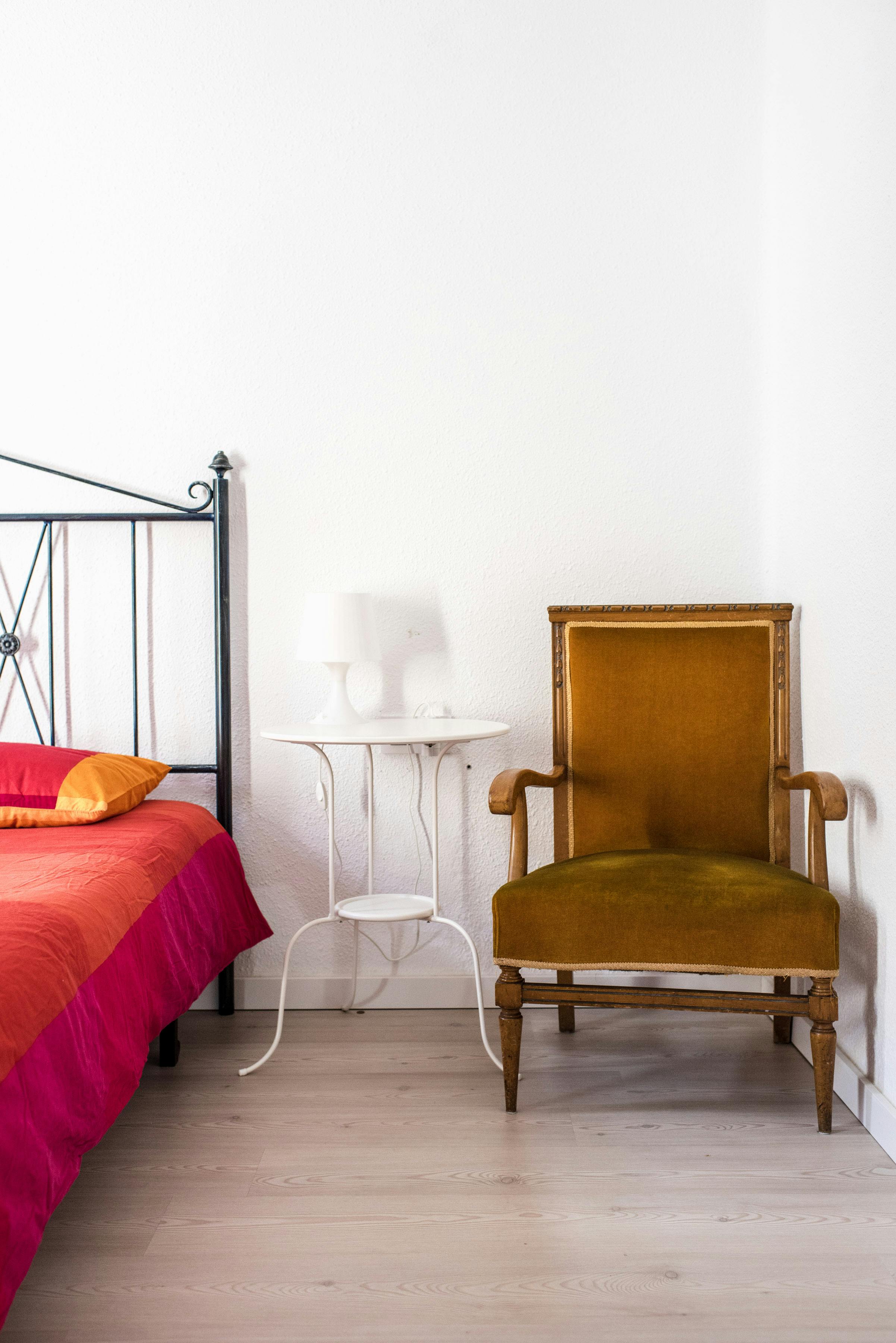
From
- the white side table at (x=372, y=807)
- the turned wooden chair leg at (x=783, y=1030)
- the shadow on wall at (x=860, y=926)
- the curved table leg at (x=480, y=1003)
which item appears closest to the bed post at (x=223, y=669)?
the white side table at (x=372, y=807)

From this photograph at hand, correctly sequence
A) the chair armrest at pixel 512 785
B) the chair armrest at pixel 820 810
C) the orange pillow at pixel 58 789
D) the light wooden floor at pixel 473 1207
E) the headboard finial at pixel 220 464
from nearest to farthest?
the light wooden floor at pixel 473 1207 → the chair armrest at pixel 820 810 → the chair armrest at pixel 512 785 → the orange pillow at pixel 58 789 → the headboard finial at pixel 220 464

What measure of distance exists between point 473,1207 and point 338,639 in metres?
1.13

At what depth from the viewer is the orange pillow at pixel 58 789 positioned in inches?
77.8

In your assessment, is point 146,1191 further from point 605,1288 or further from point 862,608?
point 862,608

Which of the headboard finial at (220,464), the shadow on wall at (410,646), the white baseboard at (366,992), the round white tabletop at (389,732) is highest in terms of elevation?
the headboard finial at (220,464)

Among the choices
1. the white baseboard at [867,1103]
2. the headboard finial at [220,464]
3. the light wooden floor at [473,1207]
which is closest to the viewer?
the light wooden floor at [473,1207]

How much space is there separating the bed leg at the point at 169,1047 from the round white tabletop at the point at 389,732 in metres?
0.64

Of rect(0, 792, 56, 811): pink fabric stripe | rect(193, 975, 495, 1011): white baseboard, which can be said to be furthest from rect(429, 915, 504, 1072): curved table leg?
rect(0, 792, 56, 811): pink fabric stripe

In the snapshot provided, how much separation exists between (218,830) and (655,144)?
191 centimetres

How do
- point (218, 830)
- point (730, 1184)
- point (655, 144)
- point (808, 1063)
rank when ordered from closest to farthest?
point (730, 1184), point (808, 1063), point (218, 830), point (655, 144)

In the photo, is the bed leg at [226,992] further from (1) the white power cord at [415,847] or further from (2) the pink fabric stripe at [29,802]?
(2) the pink fabric stripe at [29,802]

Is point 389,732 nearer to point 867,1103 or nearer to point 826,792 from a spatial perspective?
point 826,792

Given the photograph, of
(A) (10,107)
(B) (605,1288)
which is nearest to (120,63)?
(A) (10,107)

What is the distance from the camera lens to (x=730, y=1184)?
157cm
